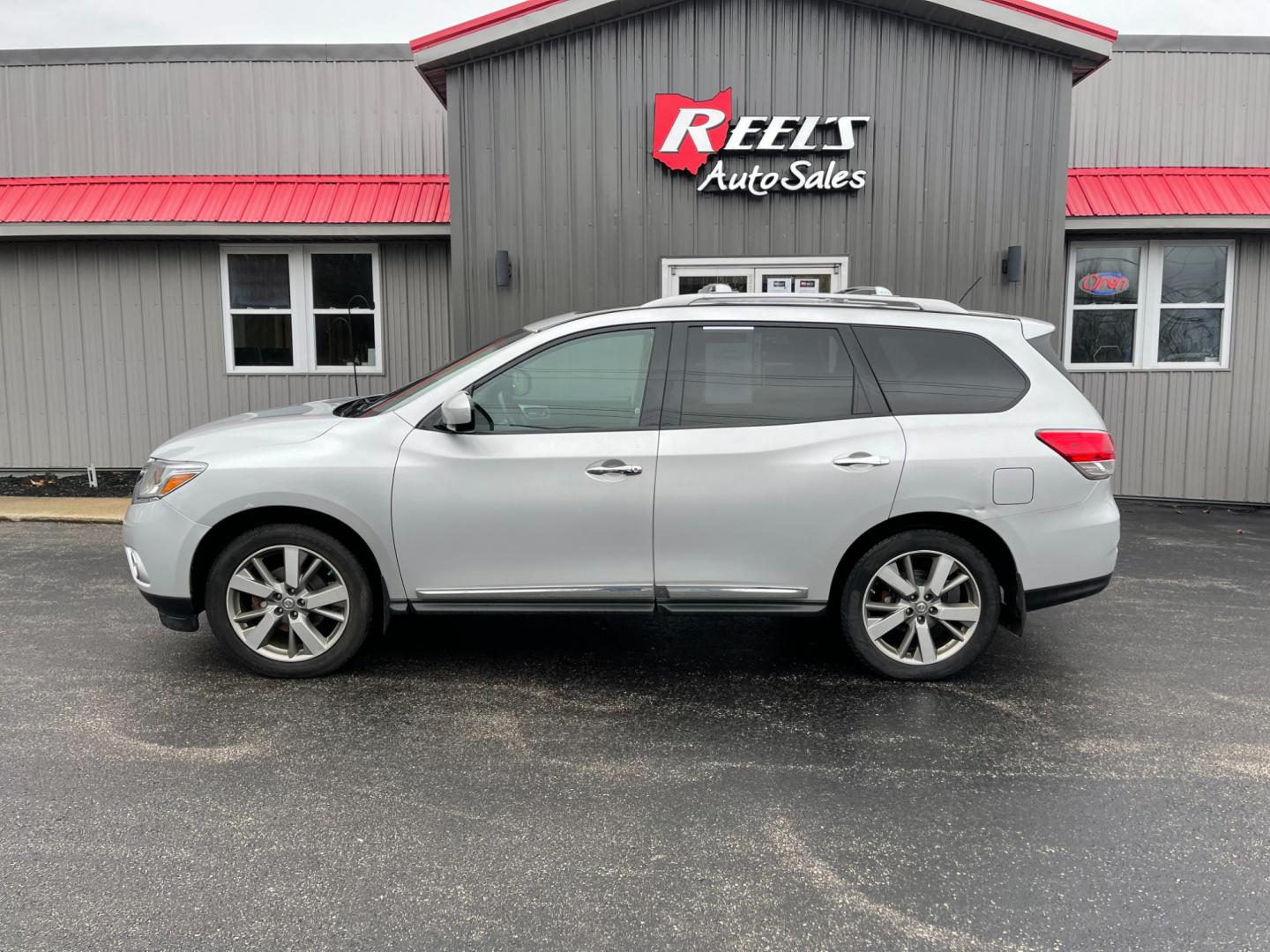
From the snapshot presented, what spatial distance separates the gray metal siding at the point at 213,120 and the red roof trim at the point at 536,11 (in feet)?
8.88

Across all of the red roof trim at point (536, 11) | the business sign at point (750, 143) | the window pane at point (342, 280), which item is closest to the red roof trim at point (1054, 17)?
the red roof trim at point (536, 11)

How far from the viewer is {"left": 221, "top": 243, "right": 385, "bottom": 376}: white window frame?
1083cm

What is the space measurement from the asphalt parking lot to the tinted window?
54.5 inches

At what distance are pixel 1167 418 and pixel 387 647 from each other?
8880 mm

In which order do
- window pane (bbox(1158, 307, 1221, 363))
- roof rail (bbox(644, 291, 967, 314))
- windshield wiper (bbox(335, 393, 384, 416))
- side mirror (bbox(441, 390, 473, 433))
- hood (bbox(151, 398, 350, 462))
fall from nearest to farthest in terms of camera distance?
side mirror (bbox(441, 390, 473, 433))
hood (bbox(151, 398, 350, 462))
roof rail (bbox(644, 291, 967, 314))
windshield wiper (bbox(335, 393, 384, 416))
window pane (bbox(1158, 307, 1221, 363))

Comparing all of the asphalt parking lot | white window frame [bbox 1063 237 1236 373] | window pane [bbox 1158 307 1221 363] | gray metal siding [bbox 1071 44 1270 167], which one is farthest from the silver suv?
gray metal siding [bbox 1071 44 1270 167]

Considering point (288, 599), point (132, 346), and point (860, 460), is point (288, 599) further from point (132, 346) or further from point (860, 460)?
point (132, 346)

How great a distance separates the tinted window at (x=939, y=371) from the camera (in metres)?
4.64

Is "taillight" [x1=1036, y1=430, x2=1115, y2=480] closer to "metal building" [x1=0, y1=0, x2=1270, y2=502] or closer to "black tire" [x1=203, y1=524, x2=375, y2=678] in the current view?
"black tire" [x1=203, y1=524, x2=375, y2=678]

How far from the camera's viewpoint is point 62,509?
30.2 ft

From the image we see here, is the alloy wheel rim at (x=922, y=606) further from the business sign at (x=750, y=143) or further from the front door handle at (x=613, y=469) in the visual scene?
the business sign at (x=750, y=143)

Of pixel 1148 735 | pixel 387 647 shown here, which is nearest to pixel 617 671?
pixel 387 647

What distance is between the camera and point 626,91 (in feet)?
29.3

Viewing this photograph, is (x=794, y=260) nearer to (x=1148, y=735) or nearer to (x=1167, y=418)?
(x=1167, y=418)
